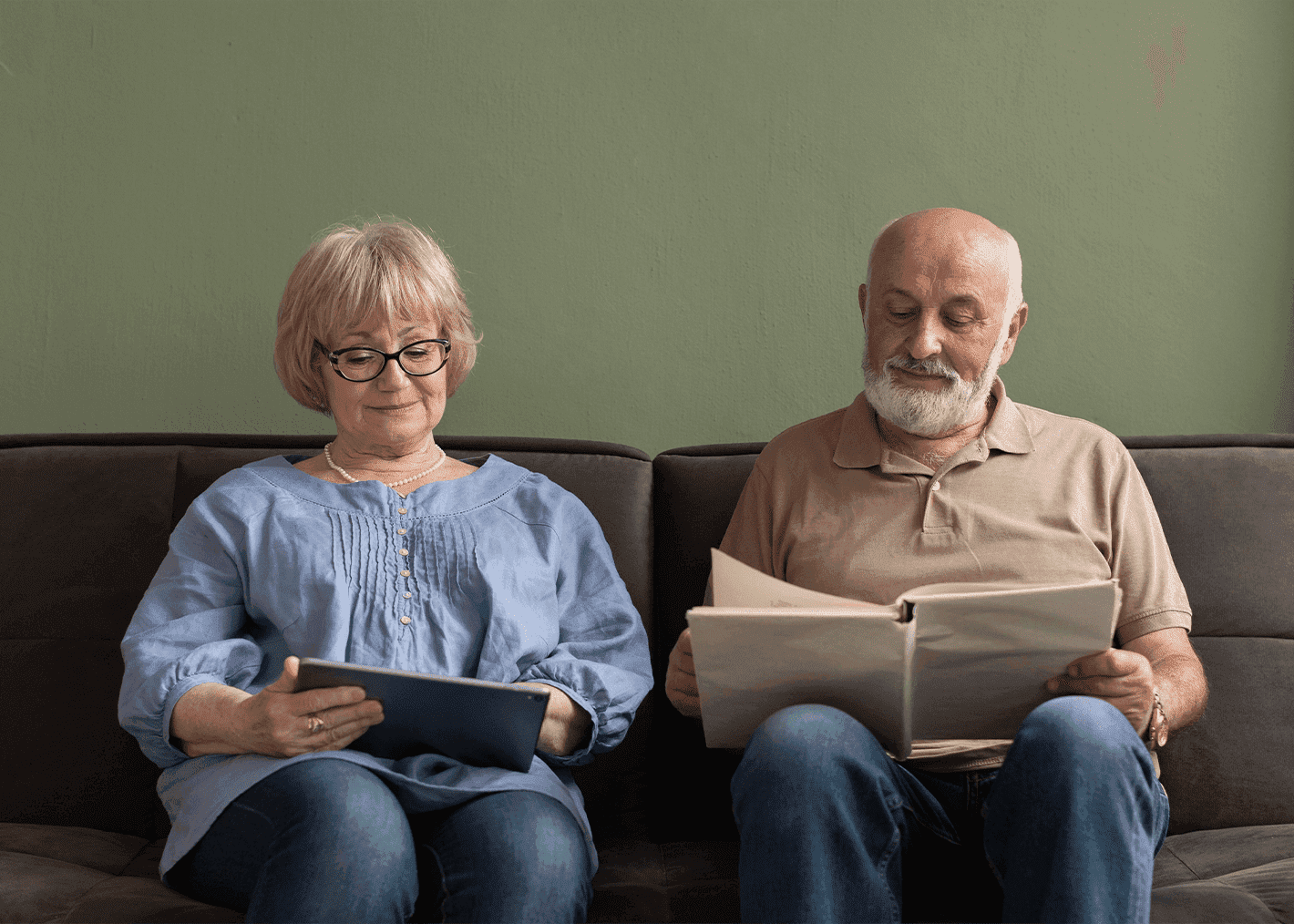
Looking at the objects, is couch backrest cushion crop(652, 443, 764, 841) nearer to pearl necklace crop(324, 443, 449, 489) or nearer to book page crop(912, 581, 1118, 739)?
pearl necklace crop(324, 443, 449, 489)

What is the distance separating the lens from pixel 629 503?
167 centimetres

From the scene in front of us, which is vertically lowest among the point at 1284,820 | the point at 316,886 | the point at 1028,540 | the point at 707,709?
the point at 1284,820

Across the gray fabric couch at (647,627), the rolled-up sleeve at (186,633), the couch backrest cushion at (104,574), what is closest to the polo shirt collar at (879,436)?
the gray fabric couch at (647,627)

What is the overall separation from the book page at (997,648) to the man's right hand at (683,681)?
29 cm

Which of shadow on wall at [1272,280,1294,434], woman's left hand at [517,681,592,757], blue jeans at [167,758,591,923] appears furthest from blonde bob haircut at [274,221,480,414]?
shadow on wall at [1272,280,1294,434]

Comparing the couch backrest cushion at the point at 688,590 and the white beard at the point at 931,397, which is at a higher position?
the white beard at the point at 931,397

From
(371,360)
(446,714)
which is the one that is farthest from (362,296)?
(446,714)

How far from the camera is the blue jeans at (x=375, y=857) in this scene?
3.37 ft

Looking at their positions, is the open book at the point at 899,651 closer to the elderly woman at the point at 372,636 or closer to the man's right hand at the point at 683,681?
the man's right hand at the point at 683,681

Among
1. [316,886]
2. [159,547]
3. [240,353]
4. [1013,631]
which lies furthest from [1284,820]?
[240,353]

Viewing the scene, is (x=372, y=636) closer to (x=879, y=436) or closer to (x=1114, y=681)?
(x=879, y=436)

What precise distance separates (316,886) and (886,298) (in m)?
1.07

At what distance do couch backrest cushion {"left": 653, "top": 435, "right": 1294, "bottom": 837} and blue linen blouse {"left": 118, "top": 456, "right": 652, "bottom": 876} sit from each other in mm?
221

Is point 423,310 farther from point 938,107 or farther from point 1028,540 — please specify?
point 938,107
